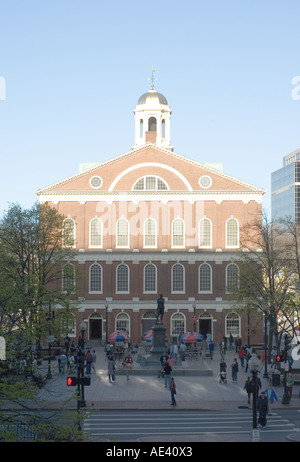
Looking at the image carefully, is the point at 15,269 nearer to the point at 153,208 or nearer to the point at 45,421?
the point at 153,208

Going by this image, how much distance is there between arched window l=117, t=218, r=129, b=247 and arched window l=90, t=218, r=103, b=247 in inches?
73.1

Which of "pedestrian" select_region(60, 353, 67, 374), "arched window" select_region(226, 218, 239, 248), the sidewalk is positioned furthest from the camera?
"arched window" select_region(226, 218, 239, 248)

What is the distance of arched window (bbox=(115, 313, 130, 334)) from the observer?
76.3 meters

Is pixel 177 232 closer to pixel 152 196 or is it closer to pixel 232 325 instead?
pixel 152 196

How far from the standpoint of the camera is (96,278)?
7669 centimetres

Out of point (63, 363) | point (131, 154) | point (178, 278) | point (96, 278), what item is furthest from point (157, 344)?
point (131, 154)

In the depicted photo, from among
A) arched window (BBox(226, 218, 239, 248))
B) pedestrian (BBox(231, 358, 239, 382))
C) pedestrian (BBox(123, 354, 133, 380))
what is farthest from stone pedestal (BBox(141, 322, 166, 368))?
arched window (BBox(226, 218, 239, 248))

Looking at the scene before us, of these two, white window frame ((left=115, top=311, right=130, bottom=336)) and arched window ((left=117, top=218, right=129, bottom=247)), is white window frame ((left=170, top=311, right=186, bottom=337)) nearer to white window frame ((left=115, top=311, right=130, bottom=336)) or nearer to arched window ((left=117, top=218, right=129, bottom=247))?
white window frame ((left=115, top=311, right=130, bottom=336))

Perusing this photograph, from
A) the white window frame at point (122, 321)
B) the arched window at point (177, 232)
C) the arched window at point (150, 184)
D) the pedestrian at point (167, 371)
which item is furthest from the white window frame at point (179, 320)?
the pedestrian at point (167, 371)

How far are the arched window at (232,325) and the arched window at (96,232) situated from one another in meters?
15.2

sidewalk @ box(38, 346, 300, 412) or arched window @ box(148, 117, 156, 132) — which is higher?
arched window @ box(148, 117, 156, 132)

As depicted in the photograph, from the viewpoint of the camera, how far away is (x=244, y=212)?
252ft

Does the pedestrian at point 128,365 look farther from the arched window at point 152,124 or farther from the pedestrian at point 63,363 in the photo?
the arched window at point 152,124
